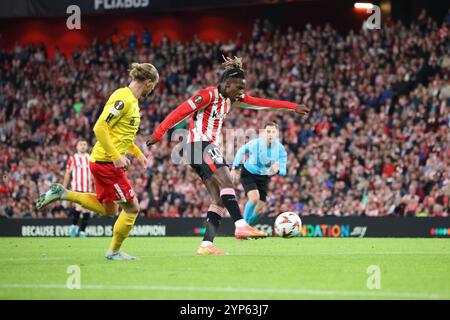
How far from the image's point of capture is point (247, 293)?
751cm

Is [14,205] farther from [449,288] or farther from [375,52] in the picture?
[449,288]

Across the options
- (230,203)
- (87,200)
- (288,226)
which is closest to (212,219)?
(230,203)

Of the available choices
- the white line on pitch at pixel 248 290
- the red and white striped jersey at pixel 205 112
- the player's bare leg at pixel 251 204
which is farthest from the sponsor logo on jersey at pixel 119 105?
the player's bare leg at pixel 251 204

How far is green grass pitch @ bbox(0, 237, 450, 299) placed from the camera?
7.58 m

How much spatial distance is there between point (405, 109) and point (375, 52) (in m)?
2.92

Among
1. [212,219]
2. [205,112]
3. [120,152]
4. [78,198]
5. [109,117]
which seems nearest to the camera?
[109,117]

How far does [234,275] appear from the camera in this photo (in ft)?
29.7

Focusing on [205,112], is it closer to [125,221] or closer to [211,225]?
[211,225]

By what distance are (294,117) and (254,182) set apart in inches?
365

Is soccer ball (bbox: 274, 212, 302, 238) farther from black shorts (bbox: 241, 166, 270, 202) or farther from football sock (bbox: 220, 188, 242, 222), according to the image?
black shorts (bbox: 241, 166, 270, 202)

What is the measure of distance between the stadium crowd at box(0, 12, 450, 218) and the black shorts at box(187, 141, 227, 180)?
1146 centimetres

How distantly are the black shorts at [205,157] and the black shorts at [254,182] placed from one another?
607cm

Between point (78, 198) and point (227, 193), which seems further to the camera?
point (227, 193)
